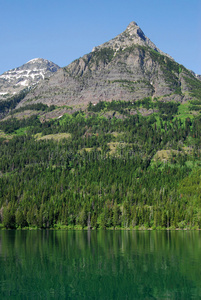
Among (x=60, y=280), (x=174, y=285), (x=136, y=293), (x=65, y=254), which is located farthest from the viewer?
(x=65, y=254)

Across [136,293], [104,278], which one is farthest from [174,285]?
[104,278]

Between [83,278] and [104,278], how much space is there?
3758mm

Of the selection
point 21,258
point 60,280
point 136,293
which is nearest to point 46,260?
point 21,258

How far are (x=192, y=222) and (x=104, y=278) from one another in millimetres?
146310

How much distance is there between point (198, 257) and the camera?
81688 mm

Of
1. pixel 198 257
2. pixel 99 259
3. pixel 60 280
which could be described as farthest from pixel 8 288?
pixel 198 257

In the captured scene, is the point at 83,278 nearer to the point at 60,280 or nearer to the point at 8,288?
the point at 60,280

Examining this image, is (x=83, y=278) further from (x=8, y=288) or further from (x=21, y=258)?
(x=21, y=258)

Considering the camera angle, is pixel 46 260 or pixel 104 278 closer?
pixel 104 278

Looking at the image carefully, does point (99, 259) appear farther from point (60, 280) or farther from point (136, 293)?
point (136, 293)

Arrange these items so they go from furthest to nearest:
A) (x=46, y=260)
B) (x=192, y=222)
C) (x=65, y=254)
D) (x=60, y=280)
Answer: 1. (x=192, y=222)
2. (x=65, y=254)
3. (x=46, y=260)
4. (x=60, y=280)

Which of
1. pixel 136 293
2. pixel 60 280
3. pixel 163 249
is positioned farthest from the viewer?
pixel 163 249

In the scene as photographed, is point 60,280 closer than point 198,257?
Yes

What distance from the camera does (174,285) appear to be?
180ft
